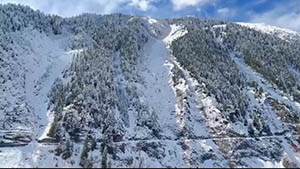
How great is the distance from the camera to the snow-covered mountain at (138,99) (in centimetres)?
5334

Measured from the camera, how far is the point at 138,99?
2721 inches

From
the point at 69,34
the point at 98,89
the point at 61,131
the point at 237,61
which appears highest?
the point at 69,34

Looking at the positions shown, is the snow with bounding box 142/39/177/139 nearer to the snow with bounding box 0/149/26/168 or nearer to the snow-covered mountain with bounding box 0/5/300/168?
the snow-covered mountain with bounding box 0/5/300/168

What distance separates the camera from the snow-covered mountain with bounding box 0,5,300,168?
53.3 m

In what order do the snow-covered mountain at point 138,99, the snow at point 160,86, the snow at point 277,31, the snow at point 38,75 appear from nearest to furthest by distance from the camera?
1. the snow at point 38,75
2. the snow-covered mountain at point 138,99
3. the snow at point 160,86
4. the snow at point 277,31

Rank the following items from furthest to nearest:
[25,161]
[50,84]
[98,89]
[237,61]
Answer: [237,61]
[50,84]
[98,89]
[25,161]

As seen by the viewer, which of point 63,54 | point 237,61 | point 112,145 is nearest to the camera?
point 112,145

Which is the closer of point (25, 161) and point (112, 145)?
point (25, 161)

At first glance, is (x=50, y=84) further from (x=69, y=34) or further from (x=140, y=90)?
(x=69, y=34)

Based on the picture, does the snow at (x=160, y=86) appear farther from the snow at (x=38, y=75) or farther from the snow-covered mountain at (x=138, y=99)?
the snow at (x=38, y=75)

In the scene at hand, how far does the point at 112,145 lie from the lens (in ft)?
177

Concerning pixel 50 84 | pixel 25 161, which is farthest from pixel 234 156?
pixel 50 84

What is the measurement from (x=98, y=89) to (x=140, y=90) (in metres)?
11.1

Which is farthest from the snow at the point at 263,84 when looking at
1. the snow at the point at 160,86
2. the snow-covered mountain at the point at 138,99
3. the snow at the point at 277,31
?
the snow at the point at 277,31
